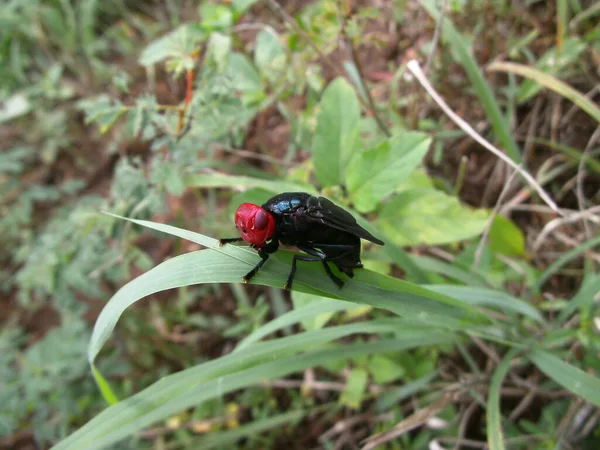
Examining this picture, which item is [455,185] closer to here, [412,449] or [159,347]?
[412,449]

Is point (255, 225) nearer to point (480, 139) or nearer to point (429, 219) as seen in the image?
point (429, 219)

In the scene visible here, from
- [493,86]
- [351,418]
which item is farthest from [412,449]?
[493,86]

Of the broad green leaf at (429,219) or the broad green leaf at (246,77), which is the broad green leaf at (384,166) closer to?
the broad green leaf at (429,219)

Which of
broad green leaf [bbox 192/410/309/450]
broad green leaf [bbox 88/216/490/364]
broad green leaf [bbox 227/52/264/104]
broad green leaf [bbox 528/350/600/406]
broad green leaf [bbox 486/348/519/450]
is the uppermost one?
broad green leaf [bbox 227/52/264/104]

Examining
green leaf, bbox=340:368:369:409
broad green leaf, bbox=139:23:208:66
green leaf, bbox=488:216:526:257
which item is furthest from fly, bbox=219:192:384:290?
green leaf, bbox=340:368:369:409

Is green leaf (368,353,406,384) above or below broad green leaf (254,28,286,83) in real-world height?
below

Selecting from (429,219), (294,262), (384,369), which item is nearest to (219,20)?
(429,219)

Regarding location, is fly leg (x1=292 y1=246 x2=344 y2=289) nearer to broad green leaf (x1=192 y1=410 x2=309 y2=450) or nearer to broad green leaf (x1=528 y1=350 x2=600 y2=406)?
broad green leaf (x1=528 y1=350 x2=600 y2=406)
